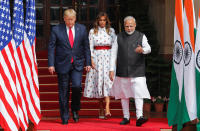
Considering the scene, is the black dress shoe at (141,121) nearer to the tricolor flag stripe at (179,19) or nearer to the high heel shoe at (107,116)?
the high heel shoe at (107,116)

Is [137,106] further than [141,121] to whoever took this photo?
Yes

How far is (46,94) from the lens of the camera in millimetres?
10477

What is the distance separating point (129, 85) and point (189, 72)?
2.24m

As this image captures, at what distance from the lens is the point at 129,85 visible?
794 centimetres

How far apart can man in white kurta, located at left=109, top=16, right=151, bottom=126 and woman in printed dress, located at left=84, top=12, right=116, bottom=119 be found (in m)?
0.71

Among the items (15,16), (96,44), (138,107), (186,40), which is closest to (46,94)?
(96,44)

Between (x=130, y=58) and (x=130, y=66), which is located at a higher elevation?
(x=130, y=58)

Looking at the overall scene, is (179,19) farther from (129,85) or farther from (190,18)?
(129,85)

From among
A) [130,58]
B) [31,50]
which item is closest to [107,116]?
[130,58]

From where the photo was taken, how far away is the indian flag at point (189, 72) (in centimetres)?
575

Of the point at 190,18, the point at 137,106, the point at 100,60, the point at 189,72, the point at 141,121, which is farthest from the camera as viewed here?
the point at 100,60

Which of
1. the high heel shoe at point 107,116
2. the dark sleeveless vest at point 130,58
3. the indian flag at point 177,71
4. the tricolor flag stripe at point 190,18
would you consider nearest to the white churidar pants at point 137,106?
the dark sleeveless vest at point 130,58

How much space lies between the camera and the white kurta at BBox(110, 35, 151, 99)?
779cm

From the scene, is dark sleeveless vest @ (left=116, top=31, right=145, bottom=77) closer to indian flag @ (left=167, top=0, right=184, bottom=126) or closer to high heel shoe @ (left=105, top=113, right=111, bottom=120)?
high heel shoe @ (left=105, top=113, right=111, bottom=120)
